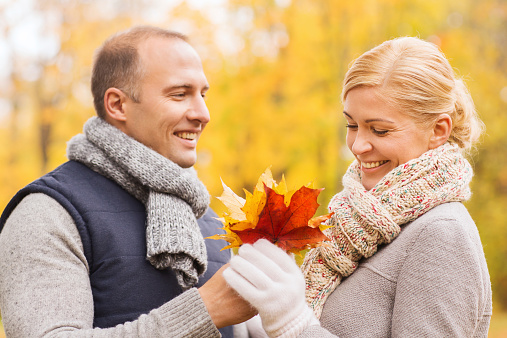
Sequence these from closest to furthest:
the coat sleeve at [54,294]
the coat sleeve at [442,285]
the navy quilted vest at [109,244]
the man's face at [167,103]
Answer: the coat sleeve at [442,285], the coat sleeve at [54,294], the navy quilted vest at [109,244], the man's face at [167,103]

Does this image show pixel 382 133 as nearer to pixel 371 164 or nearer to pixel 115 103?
pixel 371 164

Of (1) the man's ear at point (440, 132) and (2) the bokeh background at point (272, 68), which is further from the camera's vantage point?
(2) the bokeh background at point (272, 68)

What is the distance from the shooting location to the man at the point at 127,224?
6.52ft

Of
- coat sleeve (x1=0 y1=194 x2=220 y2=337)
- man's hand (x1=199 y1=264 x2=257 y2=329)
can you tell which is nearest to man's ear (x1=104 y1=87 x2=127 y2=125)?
coat sleeve (x1=0 y1=194 x2=220 y2=337)

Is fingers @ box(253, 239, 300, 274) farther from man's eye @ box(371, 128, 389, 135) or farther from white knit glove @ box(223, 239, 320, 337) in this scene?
man's eye @ box(371, 128, 389, 135)

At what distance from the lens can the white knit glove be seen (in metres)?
1.81

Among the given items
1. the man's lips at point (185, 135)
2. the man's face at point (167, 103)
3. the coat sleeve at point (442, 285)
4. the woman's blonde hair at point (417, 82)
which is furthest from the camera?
the man's lips at point (185, 135)

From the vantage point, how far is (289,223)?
189cm

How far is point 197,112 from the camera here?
2.74 meters

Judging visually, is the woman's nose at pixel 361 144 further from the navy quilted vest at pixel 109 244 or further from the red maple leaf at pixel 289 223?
the navy quilted vest at pixel 109 244

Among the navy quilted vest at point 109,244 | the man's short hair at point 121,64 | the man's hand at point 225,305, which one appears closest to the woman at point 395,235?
the man's hand at point 225,305

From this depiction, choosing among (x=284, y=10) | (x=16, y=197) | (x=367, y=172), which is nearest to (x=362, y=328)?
(x=367, y=172)

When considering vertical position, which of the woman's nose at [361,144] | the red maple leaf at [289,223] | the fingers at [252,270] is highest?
the woman's nose at [361,144]

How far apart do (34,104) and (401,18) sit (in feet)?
26.4
